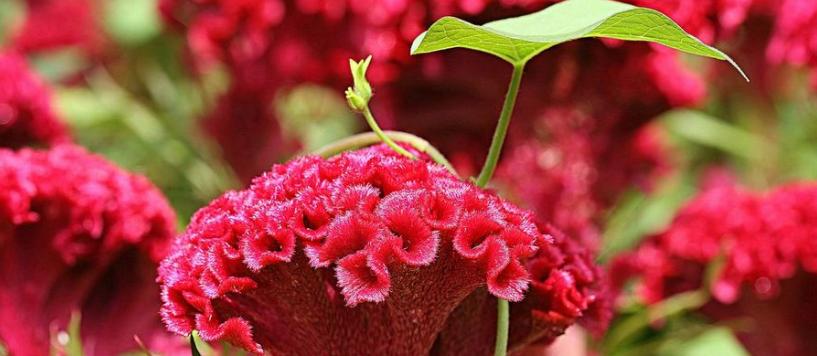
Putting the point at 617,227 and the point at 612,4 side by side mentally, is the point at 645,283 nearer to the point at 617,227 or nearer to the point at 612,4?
the point at 617,227

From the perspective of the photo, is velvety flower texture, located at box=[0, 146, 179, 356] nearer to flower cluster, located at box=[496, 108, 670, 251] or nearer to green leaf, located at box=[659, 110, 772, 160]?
flower cluster, located at box=[496, 108, 670, 251]

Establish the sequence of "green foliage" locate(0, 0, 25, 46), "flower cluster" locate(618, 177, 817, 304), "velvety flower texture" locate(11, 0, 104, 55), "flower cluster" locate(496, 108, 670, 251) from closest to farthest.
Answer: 1. "flower cluster" locate(618, 177, 817, 304)
2. "flower cluster" locate(496, 108, 670, 251)
3. "velvety flower texture" locate(11, 0, 104, 55)
4. "green foliage" locate(0, 0, 25, 46)

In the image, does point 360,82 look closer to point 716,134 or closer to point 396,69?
point 396,69

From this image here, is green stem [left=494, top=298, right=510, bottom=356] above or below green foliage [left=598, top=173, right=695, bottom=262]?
above

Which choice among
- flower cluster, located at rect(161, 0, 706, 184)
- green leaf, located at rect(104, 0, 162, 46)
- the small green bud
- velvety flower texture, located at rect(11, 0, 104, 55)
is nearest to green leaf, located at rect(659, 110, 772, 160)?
flower cluster, located at rect(161, 0, 706, 184)

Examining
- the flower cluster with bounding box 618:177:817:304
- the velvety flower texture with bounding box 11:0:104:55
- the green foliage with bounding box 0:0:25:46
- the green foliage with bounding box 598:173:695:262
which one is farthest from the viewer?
the green foliage with bounding box 0:0:25:46

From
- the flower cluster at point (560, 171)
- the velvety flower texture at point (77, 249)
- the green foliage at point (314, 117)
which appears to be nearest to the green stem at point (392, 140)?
the velvety flower texture at point (77, 249)

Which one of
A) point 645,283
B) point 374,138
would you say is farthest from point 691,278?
point 374,138

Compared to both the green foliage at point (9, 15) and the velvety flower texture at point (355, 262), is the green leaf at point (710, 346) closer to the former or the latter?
the velvety flower texture at point (355, 262)

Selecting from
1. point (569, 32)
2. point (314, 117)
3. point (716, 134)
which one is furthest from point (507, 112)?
point (716, 134)
